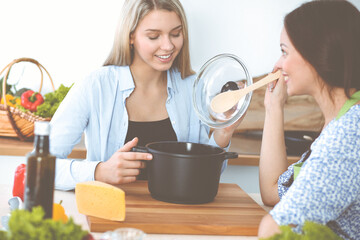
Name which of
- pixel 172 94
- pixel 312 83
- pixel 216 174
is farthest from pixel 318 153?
pixel 172 94

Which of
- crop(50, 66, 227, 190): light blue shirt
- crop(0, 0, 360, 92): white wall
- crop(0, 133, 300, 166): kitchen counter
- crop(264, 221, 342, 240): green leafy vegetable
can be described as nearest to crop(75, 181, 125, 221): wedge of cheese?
crop(50, 66, 227, 190): light blue shirt

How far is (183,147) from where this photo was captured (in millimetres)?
1377

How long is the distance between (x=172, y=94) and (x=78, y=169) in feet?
1.77

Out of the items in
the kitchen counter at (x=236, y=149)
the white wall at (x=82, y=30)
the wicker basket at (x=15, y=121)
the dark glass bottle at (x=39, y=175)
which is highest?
the white wall at (x=82, y=30)

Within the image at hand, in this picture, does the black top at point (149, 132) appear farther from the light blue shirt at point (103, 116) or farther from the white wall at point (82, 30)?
the white wall at point (82, 30)

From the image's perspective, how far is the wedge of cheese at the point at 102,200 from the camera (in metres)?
1.06

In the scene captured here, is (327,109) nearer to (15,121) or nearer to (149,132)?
(149,132)

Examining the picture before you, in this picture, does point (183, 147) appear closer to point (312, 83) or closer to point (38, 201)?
point (312, 83)

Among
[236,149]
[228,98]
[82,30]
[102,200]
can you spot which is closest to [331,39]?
[228,98]

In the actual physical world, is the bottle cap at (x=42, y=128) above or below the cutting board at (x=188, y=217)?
above

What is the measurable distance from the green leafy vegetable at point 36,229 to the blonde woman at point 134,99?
65 cm

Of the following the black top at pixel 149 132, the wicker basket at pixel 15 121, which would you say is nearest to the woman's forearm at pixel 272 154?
the black top at pixel 149 132

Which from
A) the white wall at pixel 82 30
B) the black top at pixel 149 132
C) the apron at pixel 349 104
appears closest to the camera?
the apron at pixel 349 104

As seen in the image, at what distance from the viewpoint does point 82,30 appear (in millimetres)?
2465
